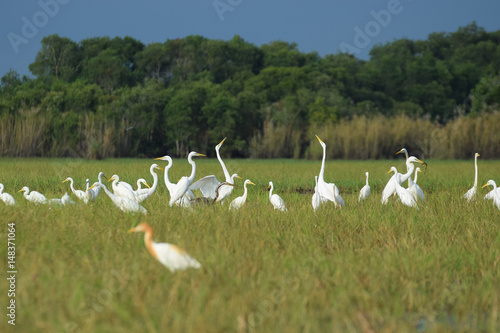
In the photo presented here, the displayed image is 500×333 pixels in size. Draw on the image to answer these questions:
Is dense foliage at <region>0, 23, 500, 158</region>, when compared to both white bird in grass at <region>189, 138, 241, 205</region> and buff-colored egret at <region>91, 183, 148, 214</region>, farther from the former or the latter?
buff-colored egret at <region>91, 183, 148, 214</region>

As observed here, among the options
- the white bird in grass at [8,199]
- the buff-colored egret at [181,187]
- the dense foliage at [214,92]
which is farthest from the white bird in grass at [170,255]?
the dense foliage at [214,92]

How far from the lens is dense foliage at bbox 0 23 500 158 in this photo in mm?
22031

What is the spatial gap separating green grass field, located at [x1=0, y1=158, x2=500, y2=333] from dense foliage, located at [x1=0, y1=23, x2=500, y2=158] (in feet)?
47.8

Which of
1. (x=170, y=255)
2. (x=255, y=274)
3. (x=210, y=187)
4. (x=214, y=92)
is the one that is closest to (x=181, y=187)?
(x=210, y=187)

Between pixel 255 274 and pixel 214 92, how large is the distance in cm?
2608

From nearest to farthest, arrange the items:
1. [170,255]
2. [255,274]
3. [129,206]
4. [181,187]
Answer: [170,255]
[255,274]
[129,206]
[181,187]

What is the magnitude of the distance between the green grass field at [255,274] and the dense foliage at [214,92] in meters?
14.6

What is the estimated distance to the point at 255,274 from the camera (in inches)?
136

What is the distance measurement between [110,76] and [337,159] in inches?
773

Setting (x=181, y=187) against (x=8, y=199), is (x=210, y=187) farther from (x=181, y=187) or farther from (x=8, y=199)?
(x=8, y=199)

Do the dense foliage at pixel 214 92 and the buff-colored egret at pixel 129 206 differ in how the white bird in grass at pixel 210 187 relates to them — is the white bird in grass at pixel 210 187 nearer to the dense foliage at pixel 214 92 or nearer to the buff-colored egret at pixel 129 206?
the buff-colored egret at pixel 129 206

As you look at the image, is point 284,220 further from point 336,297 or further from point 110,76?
point 110,76

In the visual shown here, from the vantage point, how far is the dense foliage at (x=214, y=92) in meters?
22.0

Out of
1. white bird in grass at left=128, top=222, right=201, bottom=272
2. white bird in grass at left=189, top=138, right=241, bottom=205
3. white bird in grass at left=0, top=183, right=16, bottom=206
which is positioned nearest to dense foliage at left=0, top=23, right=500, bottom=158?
white bird in grass at left=0, top=183, right=16, bottom=206
